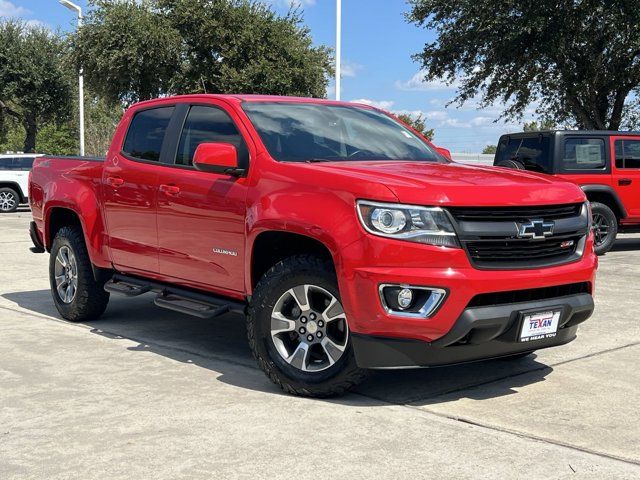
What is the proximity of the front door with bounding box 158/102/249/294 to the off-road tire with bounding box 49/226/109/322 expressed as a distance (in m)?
1.26

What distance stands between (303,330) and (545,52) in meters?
19.6

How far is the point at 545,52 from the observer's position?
2283 centimetres

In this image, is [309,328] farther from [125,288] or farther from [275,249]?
[125,288]

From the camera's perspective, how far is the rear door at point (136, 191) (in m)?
6.37

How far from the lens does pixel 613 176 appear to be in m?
13.1

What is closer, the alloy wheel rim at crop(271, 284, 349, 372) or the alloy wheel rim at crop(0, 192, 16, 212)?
the alloy wheel rim at crop(271, 284, 349, 372)

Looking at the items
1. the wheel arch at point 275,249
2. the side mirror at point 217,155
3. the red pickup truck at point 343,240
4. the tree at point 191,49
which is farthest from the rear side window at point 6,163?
the wheel arch at point 275,249

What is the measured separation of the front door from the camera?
5543 mm

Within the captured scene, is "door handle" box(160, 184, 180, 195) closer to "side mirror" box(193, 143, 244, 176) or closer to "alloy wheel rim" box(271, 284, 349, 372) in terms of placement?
"side mirror" box(193, 143, 244, 176)

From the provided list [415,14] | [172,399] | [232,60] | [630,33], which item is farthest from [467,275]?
[232,60]

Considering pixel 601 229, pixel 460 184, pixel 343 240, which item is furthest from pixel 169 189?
pixel 601 229

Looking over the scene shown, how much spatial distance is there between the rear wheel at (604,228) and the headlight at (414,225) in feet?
29.7

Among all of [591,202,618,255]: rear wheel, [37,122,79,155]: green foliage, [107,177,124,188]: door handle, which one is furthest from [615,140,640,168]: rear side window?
[37,122,79,155]: green foliage

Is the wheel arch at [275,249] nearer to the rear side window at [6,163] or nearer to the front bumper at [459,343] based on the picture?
the front bumper at [459,343]
